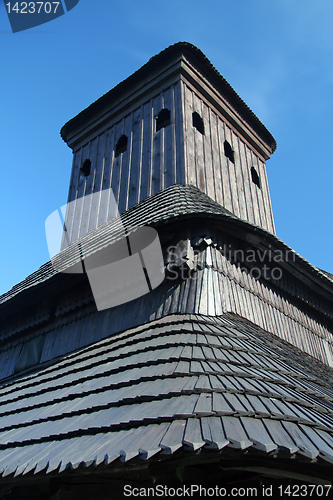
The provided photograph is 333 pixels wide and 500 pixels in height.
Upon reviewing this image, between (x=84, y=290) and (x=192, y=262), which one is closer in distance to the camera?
(x=192, y=262)

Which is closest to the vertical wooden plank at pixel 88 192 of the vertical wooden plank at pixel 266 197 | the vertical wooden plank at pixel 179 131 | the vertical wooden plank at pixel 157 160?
the vertical wooden plank at pixel 157 160

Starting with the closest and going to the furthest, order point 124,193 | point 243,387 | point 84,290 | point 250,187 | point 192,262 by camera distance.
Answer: point 243,387, point 192,262, point 84,290, point 124,193, point 250,187

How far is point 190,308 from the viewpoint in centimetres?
446

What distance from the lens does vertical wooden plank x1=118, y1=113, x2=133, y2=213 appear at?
800cm

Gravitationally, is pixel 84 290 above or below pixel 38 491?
above

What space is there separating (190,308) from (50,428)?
1781 mm

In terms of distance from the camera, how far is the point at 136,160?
323 inches

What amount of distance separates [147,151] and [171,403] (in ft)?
20.0

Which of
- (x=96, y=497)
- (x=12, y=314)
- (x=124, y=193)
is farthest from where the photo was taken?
(x=124, y=193)

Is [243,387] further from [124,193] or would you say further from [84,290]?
[124,193]

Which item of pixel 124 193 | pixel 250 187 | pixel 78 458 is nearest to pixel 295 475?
pixel 78 458

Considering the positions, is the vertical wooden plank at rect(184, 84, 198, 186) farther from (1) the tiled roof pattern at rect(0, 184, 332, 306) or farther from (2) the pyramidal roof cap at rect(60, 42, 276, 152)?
(2) the pyramidal roof cap at rect(60, 42, 276, 152)

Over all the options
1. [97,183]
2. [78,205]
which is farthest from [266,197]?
[78,205]

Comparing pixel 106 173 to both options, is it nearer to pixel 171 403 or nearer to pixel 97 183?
pixel 97 183
